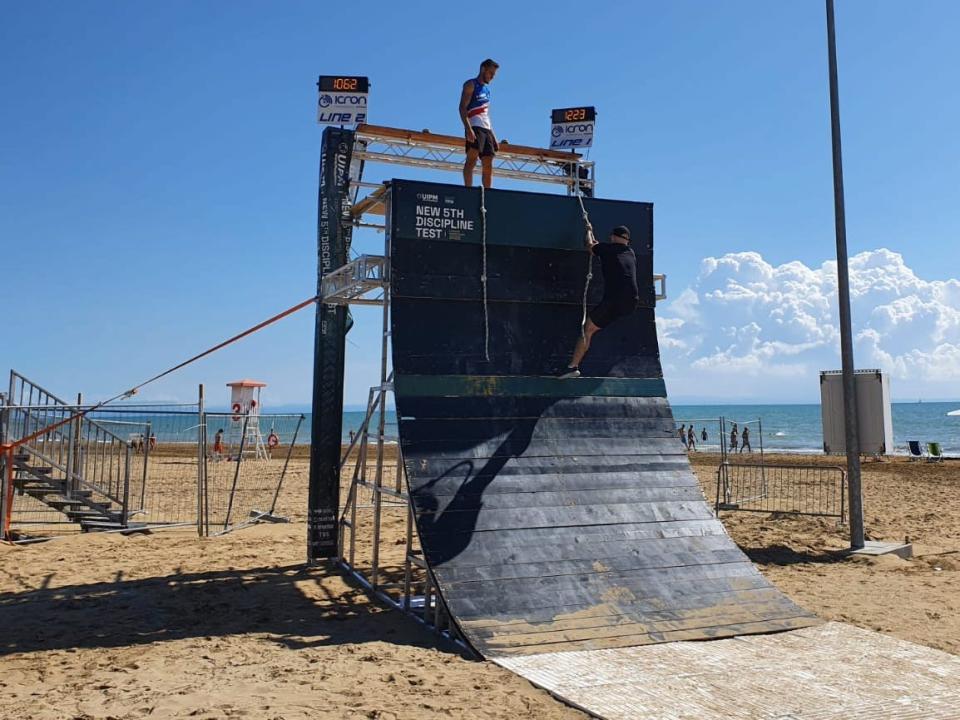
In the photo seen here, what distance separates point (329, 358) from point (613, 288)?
4.07 metres

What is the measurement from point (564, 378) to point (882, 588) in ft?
14.9

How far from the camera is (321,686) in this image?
223 inches

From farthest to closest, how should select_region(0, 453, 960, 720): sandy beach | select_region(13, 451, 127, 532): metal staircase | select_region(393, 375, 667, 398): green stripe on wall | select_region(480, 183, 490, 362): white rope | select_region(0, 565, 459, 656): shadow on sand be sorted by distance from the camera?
select_region(13, 451, 127, 532): metal staircase < select_region(480, 183, 490, 362): white rope < select_region(393, 375, 667, 398): green stripe on wall < select_region(0, 565, 459, 656): shadow on sand < select_region(0, 453, 960, 720): sandy beach

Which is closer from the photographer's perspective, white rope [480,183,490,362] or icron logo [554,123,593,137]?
white rope [480,183,490,362]

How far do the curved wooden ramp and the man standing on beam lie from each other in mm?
946

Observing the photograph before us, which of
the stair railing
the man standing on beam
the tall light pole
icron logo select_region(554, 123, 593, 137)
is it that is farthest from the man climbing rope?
the stair railing

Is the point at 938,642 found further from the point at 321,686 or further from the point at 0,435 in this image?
the point at 0,435

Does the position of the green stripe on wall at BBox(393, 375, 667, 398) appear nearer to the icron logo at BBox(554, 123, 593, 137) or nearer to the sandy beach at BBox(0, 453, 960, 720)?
the sandy beach at BBox(0, 453, 960, 720)

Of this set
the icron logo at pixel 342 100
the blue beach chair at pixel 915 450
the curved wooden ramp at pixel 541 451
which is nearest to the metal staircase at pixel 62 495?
the icron logo at pixel 342 100

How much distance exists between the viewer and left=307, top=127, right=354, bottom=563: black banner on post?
10477 mm

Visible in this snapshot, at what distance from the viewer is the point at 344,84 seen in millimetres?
10508

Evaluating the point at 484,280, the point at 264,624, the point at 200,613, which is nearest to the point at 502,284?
the point at 484,280

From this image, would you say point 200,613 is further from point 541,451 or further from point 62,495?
point 62,495

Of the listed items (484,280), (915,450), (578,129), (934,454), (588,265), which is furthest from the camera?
(915,450)
